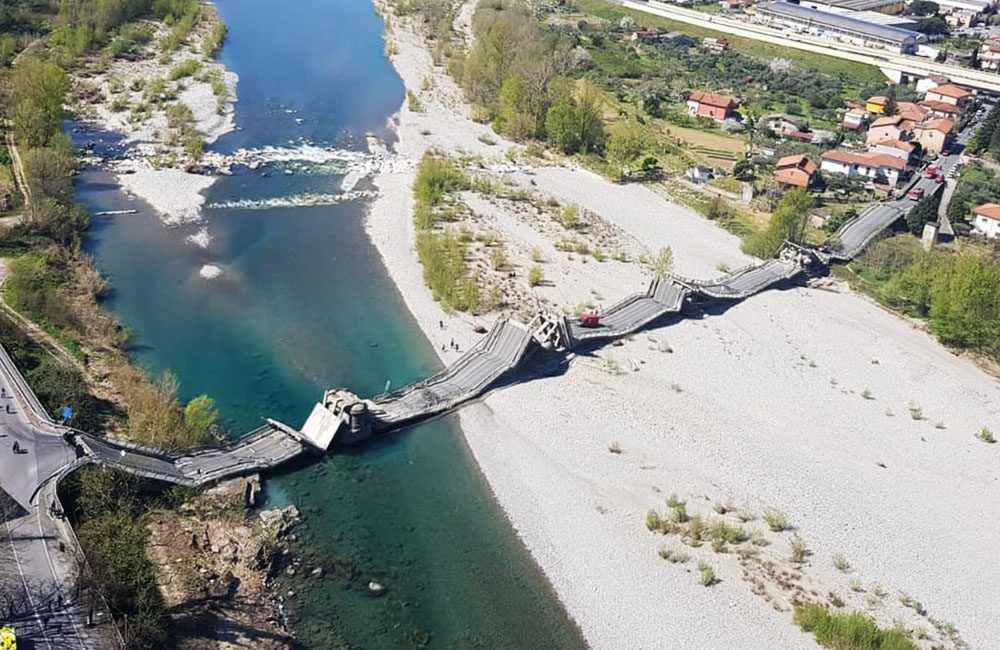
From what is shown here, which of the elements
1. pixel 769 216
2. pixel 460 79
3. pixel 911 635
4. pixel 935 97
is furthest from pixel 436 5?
pixel 911 635

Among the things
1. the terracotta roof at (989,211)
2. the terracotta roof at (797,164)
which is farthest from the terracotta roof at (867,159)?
the terracotta roof at (989,211)

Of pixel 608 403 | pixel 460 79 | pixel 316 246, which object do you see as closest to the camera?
pixel 608 403

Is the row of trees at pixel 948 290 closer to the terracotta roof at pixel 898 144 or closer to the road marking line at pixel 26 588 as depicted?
the terracotta roof at pixel 898 144

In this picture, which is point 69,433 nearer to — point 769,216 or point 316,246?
point 316,246

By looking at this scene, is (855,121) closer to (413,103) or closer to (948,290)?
(948,290)

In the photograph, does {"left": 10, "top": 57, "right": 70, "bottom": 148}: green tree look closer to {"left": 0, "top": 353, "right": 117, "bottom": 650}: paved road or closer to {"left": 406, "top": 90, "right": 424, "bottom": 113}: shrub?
{"left": 406, "top": 90, "right": 424, "bottom": 113}: shrub

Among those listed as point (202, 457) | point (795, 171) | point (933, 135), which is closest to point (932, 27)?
point (933, 135)
